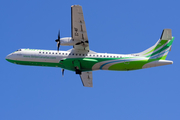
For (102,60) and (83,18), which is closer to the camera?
(83,18)

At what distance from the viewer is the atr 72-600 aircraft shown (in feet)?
103

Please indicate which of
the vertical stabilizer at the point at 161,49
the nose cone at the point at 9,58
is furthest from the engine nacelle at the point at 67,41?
the vertical stabilizer at the point at 161,49

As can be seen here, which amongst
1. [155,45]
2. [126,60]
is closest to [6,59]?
[126,60]

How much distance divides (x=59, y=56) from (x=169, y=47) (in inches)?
455

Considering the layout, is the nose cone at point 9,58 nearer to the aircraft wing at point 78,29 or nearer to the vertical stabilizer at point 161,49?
the aircraft wing at point 78,29

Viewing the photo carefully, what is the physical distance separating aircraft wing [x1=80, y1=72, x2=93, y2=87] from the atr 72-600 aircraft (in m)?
1.88

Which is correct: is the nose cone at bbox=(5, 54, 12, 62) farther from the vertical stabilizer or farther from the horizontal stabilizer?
Result: the horizontal stabilizer

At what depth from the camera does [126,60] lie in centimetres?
3164

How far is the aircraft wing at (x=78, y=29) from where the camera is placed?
29.1 m

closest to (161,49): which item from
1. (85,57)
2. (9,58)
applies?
(85,57)

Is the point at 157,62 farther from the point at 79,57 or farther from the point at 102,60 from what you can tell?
the point at 79,57

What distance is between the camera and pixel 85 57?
3238 centimetres

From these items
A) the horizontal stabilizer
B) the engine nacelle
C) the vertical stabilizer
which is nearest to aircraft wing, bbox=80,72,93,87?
the engine nacelle

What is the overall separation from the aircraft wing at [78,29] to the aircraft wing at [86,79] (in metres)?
4.12
